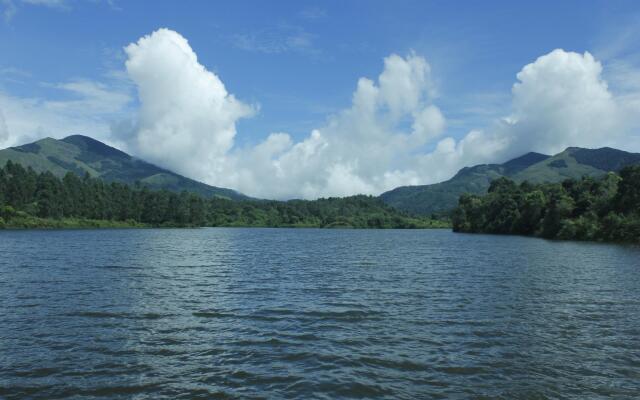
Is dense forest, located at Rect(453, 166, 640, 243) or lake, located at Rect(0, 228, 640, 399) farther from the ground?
dense forest, located at Rect(453, 166, 640, 243)

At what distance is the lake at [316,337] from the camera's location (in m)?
19.3

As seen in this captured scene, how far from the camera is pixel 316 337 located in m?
26.9

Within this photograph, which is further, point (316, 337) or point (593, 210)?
point (593, 210)

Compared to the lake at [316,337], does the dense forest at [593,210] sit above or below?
above

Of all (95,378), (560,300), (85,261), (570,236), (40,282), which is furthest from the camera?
(570,236)

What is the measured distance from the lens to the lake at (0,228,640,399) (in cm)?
1927

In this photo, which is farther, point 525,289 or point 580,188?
point 580,188

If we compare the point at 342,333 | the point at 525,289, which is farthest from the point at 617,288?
the point at 342,333

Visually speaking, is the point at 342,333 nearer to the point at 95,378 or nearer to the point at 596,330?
the point at 95,378

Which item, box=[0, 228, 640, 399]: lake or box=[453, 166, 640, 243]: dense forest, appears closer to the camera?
box=[0, 228, 640, 399]: lake

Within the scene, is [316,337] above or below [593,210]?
below

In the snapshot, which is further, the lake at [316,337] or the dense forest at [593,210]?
the dense forest at [593,210]

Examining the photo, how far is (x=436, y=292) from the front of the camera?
43625 mm

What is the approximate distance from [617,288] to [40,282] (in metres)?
58.9
